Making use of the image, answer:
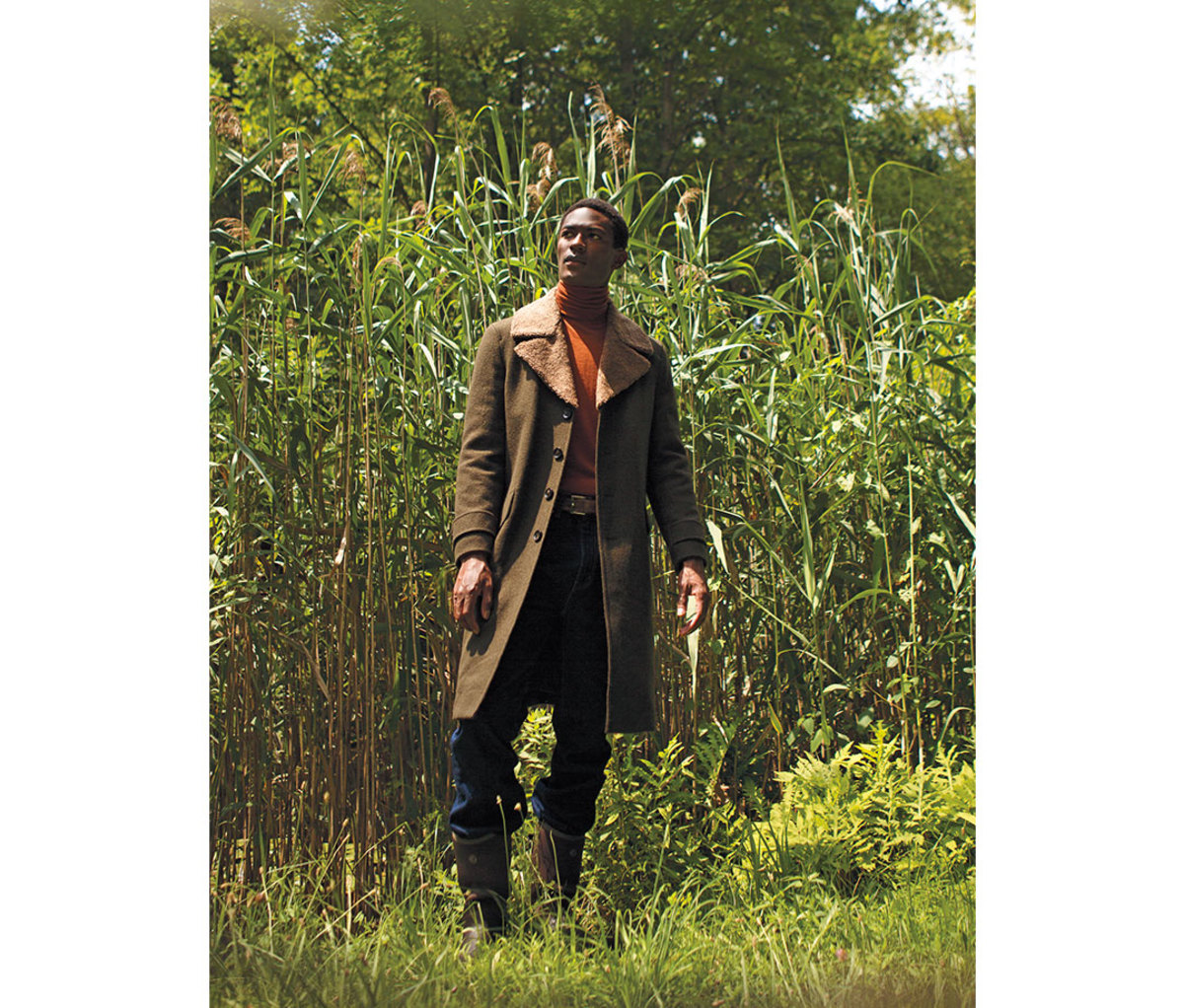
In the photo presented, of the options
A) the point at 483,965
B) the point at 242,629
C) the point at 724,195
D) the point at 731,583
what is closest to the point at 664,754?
the point at 731,583

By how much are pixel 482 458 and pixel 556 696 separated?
0.48 metres

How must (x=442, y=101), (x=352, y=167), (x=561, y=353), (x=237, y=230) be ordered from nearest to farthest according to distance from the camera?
(x=561, y=353), (x=237, y=230), (x=352, y=167), (x=442, y=101)

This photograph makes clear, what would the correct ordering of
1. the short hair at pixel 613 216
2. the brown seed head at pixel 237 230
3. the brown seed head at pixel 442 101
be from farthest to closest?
the brown seed head at pixel 442 101 < the brown seed head at pixel 237 230 < the short hair at pixel 613 216

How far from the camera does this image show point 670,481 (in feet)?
6.92

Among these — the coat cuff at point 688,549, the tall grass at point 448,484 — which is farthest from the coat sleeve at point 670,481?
the tall grass at point 448,484

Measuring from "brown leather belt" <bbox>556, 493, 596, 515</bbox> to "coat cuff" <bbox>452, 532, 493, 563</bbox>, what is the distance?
6.1 inches

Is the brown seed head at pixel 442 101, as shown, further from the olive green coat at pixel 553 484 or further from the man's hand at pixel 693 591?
the man's hand at pixel 693 591

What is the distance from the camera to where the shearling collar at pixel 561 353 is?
79.5 inches

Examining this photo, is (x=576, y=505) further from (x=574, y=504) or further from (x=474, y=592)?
(x=474, y=592)

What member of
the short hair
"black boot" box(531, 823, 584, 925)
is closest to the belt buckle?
the short hair

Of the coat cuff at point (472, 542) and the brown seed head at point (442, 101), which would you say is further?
the brown seed head at point (442, 101)

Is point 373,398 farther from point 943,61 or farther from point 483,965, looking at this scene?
point 943,61

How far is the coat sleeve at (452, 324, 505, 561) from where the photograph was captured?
6.43 feet

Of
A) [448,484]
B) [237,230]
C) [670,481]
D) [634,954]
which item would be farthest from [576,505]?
[237,230]
